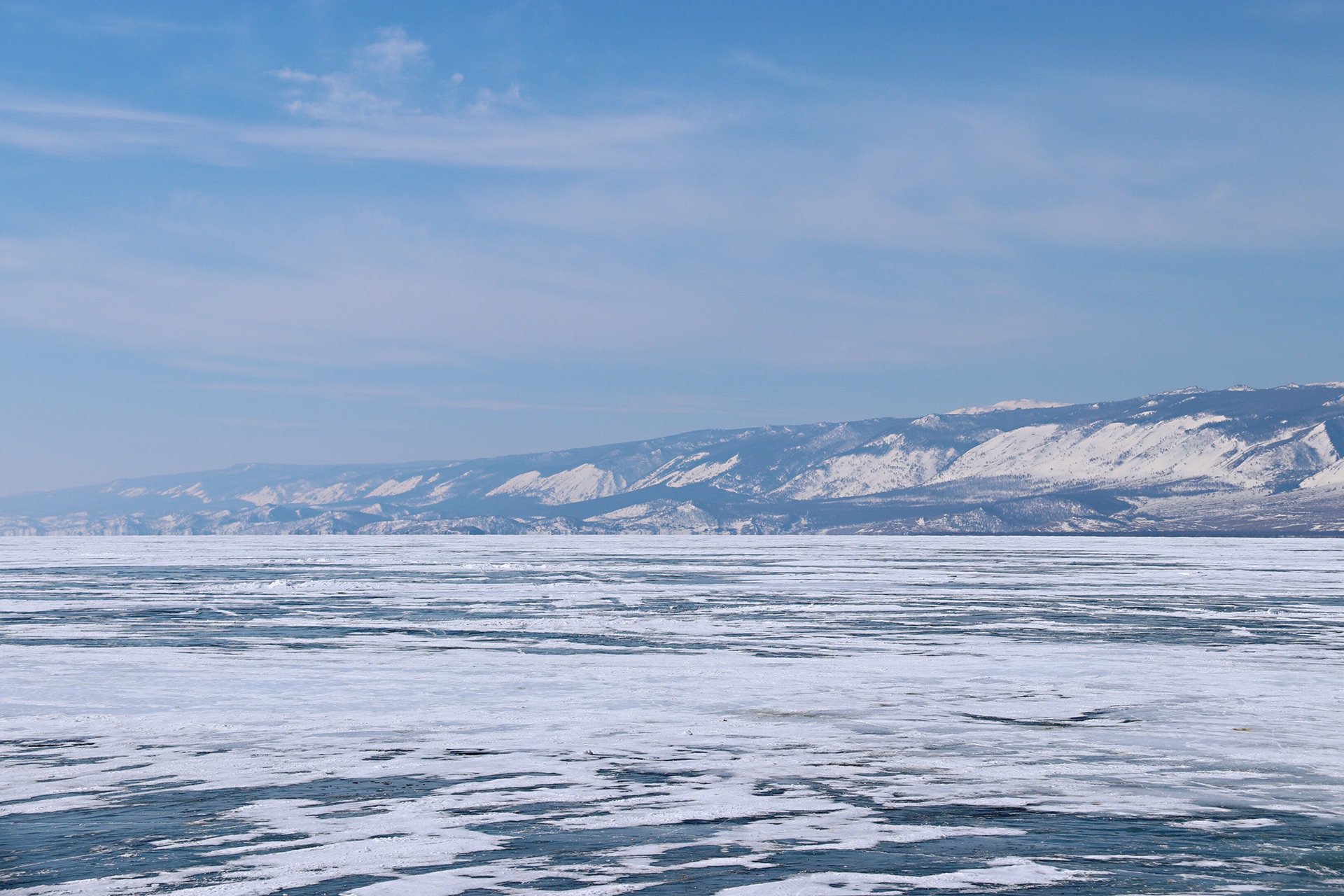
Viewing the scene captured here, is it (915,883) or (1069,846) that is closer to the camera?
(915,883)

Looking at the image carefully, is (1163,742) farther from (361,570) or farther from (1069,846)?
(361,570)

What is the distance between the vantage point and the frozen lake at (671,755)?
7570 millimetres

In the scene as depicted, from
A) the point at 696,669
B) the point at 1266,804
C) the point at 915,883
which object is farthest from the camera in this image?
the point at 696,669

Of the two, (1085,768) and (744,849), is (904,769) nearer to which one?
(1085,768)

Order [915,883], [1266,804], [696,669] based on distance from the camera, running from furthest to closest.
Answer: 1. [696,669]
2. [1266,804]
3. [915,883]

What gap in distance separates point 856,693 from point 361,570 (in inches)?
1625

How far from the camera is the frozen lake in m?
7.57

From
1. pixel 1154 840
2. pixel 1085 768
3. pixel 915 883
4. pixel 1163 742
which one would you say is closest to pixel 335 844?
pixel 915 883

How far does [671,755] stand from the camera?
1134 cm

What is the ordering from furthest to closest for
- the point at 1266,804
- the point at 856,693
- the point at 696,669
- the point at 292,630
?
the point at 292,630 < the point at 696,669 < the point at 856,693 < the point at 1266,804

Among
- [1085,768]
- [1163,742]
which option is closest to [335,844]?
[1085,768]

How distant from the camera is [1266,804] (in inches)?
362

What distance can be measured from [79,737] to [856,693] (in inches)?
345

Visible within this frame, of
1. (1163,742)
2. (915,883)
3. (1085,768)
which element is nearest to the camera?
(915,883)
